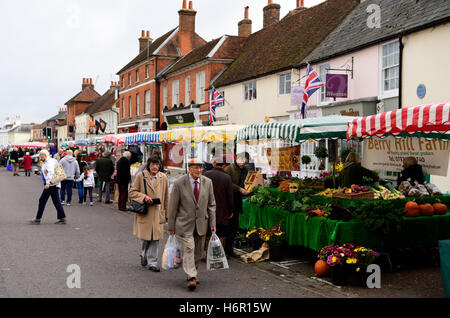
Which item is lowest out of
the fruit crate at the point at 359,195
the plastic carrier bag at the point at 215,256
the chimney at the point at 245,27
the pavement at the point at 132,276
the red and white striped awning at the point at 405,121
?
the pavement at the point at 132,276

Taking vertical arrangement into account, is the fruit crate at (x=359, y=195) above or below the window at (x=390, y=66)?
below

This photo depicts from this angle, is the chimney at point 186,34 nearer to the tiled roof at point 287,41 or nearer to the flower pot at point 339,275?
the tiled roof at point 287,41

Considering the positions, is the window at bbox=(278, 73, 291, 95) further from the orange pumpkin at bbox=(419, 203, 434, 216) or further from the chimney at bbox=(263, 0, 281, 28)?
the orange pumpkin at bbox=(419, 203, 434, 216)

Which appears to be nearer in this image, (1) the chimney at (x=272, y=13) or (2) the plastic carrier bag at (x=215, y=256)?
(2) the plastic carrier bag at (x=215, y=256)

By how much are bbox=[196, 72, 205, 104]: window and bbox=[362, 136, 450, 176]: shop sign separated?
846 inches

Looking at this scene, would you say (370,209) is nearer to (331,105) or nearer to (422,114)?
(422,114)

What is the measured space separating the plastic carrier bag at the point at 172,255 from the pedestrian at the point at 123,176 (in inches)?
340

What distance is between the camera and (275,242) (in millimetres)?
8664

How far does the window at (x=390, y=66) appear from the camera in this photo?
16.6m

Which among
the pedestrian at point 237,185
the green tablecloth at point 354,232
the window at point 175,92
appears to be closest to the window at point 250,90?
the window at point 175,92

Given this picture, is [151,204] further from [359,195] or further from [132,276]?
[359,195]

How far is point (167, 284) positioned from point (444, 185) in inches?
407

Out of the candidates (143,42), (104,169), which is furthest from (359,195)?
(143,42)

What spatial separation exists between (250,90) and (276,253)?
19.2 m
